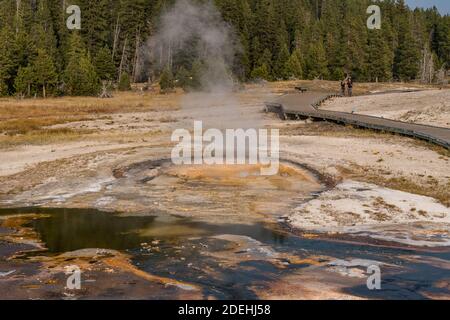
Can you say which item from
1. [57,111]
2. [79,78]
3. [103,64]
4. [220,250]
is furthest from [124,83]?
[220,250]

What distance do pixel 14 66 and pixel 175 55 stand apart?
15951 mm

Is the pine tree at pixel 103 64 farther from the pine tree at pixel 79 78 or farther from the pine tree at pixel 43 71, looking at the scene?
the pine tree at pixel 43 71

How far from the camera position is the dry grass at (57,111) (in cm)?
3092

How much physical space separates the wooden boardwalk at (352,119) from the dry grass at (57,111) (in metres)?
9.62

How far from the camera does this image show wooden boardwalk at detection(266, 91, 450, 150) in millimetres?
26016

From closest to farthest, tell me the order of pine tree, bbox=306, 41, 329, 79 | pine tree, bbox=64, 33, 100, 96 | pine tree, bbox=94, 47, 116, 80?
pine tree, bbox=64, 33, 100, 96, pine tree, bbox=94, 47, 116, 80, pine tree, bbox=306, 41, 329, 79

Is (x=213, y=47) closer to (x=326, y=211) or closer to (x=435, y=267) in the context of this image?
(x=326, y=211)

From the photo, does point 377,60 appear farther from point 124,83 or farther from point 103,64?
point 103,64

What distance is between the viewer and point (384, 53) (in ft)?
265

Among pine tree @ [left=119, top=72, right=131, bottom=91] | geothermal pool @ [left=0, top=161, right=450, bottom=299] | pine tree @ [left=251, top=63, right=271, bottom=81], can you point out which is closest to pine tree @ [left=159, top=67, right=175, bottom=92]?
pine tree @ [left=119, top=72, right=131, bottom=91]

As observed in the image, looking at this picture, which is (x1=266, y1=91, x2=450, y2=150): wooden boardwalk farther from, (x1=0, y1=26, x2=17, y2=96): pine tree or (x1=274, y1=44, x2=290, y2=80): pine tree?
(x1=0, y1=26, x2=17, y2=96): pine tree

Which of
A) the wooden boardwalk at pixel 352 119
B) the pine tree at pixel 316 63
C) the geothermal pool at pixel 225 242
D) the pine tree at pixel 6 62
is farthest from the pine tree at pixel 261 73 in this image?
the geothermal pool at pixel 225 242

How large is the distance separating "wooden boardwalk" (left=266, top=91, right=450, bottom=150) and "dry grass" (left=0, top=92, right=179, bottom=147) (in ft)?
31.6
